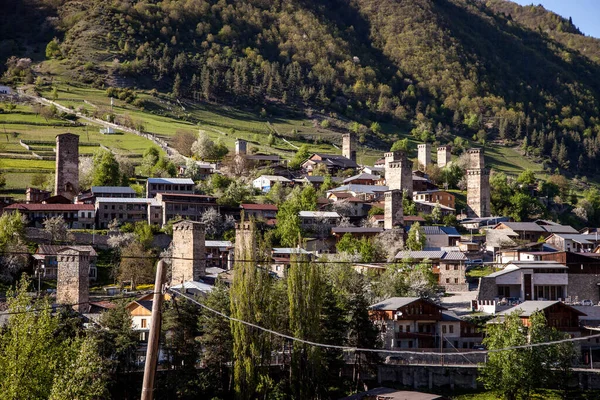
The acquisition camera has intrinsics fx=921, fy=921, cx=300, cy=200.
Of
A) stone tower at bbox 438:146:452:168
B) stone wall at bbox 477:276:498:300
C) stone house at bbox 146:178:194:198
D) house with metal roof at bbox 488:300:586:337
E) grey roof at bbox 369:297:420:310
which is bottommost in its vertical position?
house with metal roof at bbox 488:300:586:337

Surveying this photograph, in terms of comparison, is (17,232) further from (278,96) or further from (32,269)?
(278,96)

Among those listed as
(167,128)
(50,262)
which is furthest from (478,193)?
(50,262)

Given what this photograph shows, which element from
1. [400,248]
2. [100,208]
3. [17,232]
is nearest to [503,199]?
[400,248]

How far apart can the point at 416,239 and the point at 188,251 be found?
2545 cm

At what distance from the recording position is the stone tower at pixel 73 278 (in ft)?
192

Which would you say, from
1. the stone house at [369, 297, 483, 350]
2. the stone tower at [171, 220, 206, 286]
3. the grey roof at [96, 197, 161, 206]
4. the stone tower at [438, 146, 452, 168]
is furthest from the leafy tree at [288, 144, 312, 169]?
the stone house at [369, 297, 483, 350]

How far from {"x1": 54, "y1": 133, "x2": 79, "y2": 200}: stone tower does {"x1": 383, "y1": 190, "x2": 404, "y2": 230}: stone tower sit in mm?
31185

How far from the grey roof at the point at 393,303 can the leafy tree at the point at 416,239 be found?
19074mm

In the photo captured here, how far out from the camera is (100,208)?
8250 centimetres

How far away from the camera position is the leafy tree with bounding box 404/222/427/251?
3255 inches

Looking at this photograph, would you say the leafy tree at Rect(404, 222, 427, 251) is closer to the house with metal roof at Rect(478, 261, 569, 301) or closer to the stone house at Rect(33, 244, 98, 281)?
the house with metal roof at Rect(478, 261, 569, 301)

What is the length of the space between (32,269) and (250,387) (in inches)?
1094

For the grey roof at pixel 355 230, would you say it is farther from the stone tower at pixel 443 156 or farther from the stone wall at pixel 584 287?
the stone tower at pixel 443 156

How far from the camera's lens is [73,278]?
194ft
